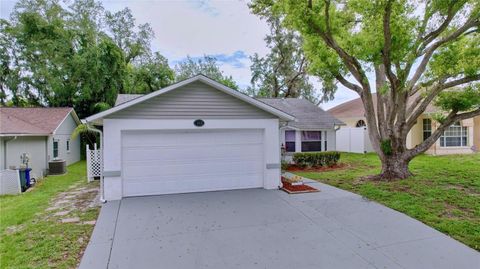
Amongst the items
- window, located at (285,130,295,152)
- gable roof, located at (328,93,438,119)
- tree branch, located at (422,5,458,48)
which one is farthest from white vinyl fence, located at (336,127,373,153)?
tree branch, located at (422,5,458,48)

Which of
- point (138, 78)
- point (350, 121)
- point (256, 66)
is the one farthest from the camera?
point (256, 66)

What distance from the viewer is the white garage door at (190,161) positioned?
8039 millimetres

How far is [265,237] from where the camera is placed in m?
5.07

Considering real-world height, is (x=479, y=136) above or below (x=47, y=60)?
below

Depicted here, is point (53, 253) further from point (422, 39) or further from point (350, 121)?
point (350, 121)

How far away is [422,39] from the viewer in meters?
9.24

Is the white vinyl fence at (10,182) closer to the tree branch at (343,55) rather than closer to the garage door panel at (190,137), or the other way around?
the garage door panel at (190,137)

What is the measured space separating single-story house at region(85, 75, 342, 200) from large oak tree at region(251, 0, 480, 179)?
349cm

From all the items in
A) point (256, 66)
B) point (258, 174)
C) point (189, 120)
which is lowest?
point (258, 174)

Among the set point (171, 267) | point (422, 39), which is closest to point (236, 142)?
point (171, 267)

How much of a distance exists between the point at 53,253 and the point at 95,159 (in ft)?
24.0

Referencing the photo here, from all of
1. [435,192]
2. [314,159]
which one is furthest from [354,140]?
[435,192]

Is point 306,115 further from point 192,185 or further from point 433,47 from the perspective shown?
point 192,185

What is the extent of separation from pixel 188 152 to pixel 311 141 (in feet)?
30.8
